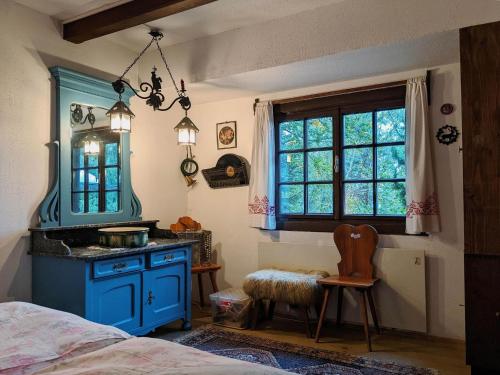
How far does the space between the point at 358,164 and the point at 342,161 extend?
139mm

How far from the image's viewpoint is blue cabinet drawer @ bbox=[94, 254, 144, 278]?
2717 mm

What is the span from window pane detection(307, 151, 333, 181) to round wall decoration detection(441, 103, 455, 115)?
0.95 metres

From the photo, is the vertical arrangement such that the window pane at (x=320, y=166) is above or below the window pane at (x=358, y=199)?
above

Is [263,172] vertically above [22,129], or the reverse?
[22,129]

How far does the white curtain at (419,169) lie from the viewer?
3091 mm

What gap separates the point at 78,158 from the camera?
319 cm

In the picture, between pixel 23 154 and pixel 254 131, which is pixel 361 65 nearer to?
pixel 254 131

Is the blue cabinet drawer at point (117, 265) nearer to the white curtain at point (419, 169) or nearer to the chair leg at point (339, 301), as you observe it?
the chair leg at point (339, 301)

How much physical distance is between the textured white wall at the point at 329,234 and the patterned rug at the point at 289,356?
0.71 meters

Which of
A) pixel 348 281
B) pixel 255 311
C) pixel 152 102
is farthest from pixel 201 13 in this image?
pixel 255 311

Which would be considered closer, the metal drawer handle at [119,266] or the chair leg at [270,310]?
the metal drawer handle at [119,266]

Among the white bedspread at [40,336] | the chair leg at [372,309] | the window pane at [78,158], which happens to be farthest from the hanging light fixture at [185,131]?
the white bedspread at [40,336]

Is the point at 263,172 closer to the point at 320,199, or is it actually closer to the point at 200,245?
the point at 320,199

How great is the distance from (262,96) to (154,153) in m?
1.20
